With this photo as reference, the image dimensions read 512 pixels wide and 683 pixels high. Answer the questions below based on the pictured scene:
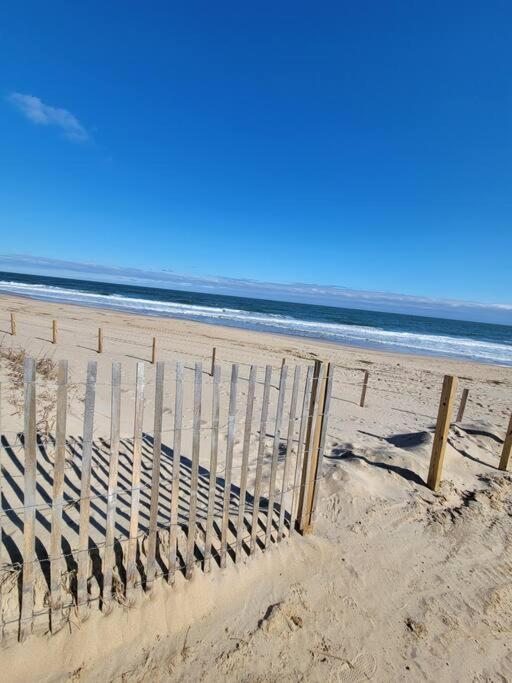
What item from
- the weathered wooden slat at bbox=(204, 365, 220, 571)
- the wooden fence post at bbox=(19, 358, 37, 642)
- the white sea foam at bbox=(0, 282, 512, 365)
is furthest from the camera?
the white sea foam at bbox=(0, 282, 512, 365)

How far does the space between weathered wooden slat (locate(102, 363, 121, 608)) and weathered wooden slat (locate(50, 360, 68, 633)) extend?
0.30 m

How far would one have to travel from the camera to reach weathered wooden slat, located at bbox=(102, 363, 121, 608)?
8.14 feet

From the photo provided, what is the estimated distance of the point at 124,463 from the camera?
16.3ft

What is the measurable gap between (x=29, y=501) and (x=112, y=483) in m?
0.52

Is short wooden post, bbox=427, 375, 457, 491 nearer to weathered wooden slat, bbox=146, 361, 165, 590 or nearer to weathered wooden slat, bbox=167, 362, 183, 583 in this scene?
weathered wooden slat, bbox=167, 362, 183, 583

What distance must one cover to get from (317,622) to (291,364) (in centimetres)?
1452

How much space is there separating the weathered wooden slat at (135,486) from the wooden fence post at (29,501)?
64 centimetres

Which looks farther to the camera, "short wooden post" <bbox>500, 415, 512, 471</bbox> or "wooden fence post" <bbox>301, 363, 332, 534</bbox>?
"short wooden post" <bbox>500, 415, 512, 471</bbox>

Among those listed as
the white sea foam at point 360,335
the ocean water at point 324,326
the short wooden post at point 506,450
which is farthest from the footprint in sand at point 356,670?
the white sea foam at point 360,335

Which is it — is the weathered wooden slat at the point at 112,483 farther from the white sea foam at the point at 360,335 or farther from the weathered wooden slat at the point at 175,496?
the white sea foam at the point at 360,335

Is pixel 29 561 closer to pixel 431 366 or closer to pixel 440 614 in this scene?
pixel 440 614

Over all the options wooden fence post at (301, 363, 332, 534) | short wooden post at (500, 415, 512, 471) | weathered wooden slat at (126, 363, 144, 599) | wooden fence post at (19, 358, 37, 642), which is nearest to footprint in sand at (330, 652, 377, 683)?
wooden fence post at (301, 363, 332, 534)

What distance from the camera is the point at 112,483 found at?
8.50 feet

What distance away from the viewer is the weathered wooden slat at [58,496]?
2316mm
